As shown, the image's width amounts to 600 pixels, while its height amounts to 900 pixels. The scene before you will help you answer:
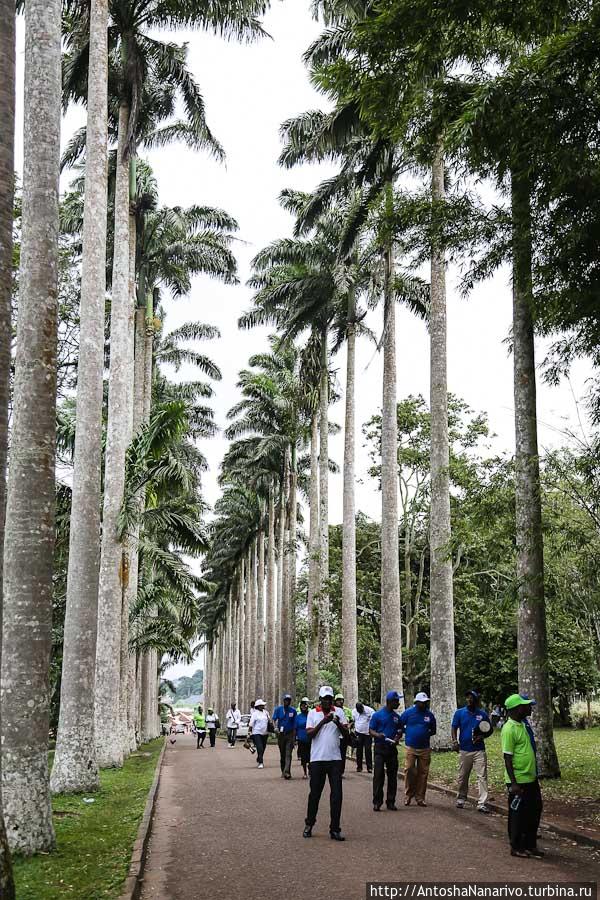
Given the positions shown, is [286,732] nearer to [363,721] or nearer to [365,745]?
[365,745]

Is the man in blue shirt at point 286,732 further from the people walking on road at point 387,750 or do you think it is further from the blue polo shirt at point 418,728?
the blue polo shirt at point 418,728

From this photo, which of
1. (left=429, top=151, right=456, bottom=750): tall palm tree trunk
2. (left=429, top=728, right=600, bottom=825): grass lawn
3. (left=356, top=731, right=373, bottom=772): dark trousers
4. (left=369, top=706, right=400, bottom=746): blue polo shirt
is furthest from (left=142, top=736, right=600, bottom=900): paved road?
(left=429, top=151, right=456, bottom=750): tall palm tree trunk

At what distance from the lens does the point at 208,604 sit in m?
89.7

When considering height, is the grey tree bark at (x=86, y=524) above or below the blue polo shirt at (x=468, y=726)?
above

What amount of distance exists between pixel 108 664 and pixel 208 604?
71342mm

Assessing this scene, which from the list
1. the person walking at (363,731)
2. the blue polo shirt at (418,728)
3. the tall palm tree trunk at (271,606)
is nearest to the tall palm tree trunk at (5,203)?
the blue polo shirt at (418,728)

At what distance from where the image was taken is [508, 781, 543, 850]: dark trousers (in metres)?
9.04

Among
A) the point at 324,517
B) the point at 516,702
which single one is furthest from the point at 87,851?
the point at 324,517

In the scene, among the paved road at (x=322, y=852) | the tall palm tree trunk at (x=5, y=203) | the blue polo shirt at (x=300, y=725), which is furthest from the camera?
the blue polo shirt at (x=300, y=725)

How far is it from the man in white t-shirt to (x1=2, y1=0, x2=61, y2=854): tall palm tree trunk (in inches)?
121

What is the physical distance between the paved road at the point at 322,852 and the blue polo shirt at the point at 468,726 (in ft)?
3.02

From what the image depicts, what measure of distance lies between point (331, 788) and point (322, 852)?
0.99m

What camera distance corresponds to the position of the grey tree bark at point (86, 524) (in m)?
14.7

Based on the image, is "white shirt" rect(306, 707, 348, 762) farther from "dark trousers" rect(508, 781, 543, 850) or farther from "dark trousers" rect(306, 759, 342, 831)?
"dark trousers" rect(508, 781, 543, 850)
